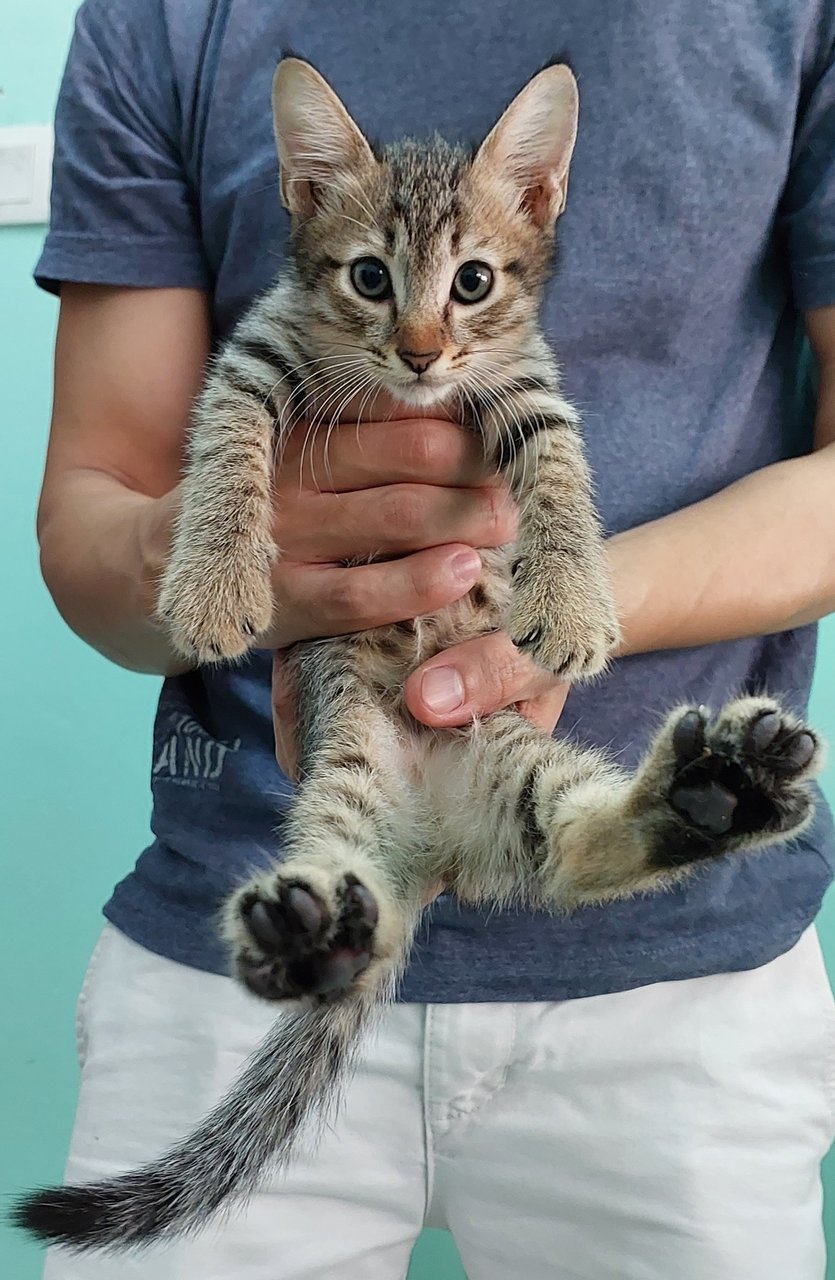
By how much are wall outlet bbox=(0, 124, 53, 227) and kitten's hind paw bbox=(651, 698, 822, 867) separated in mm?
1423

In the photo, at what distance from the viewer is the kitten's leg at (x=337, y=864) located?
1.98 feet

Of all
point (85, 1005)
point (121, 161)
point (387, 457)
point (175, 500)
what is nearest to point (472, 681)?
point (387, 457)

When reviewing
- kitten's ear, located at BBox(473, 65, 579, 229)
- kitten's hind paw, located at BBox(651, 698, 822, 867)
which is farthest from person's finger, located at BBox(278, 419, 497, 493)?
kitten's hind paw, located at BBox(651, 698, 822, 867)

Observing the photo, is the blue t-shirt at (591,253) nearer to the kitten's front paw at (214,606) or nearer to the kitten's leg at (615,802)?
the kitten's leg at (615,802)

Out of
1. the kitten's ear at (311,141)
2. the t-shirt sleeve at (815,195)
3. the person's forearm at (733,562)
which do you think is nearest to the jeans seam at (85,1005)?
the person's forearm at (733,562)

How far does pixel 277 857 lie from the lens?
90 centimetres

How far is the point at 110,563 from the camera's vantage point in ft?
3.04

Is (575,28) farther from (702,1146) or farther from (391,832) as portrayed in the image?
(702,1146)

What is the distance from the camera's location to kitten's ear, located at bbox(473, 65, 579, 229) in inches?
30.4

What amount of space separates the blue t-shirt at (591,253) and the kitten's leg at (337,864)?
0.11 m

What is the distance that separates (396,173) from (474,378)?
0.67 feet

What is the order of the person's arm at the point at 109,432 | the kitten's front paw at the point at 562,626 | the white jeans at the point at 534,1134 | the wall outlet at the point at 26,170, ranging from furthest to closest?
the wall outlet at the point at 26,170
the person's arm at the point at 109,432
the white jeans at the point at 534,1134
the kitten's front paw at the point at 562,626

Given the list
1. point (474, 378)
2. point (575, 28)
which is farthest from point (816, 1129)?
point (575, 28)

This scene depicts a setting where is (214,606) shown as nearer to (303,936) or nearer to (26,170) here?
(303,936)
